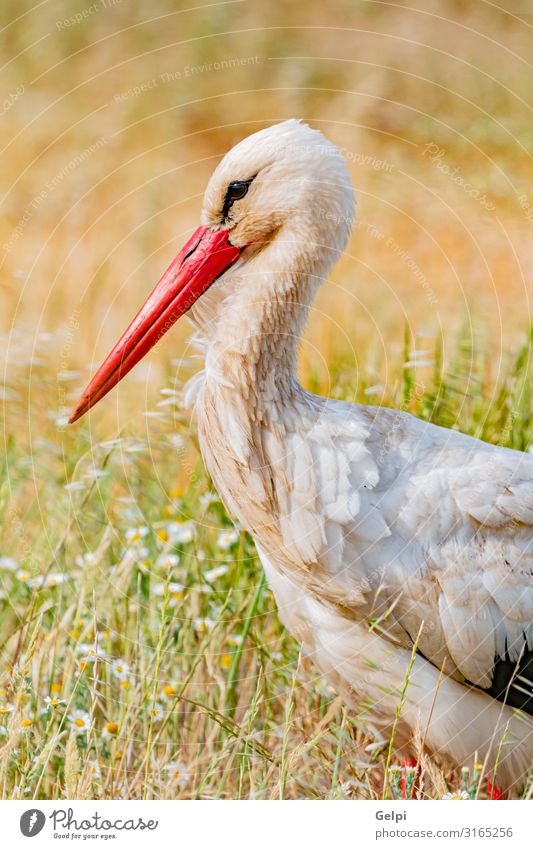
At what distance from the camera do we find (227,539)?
309 centimetres

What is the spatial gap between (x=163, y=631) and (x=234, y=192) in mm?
1022

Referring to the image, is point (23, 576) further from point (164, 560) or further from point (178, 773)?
point (178, 773)

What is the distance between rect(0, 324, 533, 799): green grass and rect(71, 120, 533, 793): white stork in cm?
20

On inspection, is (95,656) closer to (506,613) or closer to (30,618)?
(30,618)

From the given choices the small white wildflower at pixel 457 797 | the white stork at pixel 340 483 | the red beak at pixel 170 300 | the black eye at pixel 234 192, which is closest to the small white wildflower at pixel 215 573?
the white stork at pixel 340 483

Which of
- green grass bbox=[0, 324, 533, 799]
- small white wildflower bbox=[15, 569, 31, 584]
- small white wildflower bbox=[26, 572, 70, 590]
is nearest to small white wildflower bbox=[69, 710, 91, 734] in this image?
green grass bbox=[0, 324, 533, 799]

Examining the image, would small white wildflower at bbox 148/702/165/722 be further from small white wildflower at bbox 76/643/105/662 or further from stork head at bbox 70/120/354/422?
stork head at bbox 70/120/354/422

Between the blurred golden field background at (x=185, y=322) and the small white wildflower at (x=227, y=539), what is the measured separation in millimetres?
27

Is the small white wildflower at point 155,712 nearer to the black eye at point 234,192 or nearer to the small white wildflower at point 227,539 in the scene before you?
the small white wildflower at point 227,539

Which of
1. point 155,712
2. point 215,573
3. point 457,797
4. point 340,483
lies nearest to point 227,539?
point 215,573

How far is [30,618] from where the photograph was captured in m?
2.65

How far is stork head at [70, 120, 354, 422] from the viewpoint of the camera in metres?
2.40

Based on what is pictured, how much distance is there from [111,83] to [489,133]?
261cm
